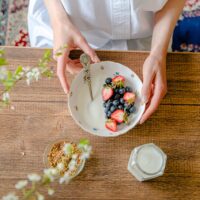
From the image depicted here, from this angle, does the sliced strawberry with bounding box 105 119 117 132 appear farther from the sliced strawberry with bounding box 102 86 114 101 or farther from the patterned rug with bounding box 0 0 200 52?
the patterned rug with bounding box 0 0 200 52

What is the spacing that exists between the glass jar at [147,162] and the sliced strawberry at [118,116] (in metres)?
0.07

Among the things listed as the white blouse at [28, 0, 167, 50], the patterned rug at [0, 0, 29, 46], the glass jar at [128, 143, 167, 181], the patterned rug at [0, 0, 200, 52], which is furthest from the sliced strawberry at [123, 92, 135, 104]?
the patterned rug at [0, 0, 29, 46]

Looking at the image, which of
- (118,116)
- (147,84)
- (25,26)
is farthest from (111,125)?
(25,26)

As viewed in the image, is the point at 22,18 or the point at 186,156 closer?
A: the point at 186,156

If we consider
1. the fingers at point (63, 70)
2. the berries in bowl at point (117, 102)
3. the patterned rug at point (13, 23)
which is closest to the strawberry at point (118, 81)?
the berries in bowl at point (117, 102)

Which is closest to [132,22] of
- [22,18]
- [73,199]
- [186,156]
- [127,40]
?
[127,40]

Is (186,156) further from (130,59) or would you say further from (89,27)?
(89,27)

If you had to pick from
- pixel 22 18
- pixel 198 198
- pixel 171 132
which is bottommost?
pixel 198 198

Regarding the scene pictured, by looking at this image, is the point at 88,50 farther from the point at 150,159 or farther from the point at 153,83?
the point at 150,159

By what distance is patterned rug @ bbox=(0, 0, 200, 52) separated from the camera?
1.37m

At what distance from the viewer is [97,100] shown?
837 mm

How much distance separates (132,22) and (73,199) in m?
0.50

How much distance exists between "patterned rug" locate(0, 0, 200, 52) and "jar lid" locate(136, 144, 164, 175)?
71 cm

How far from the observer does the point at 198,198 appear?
77 cm
